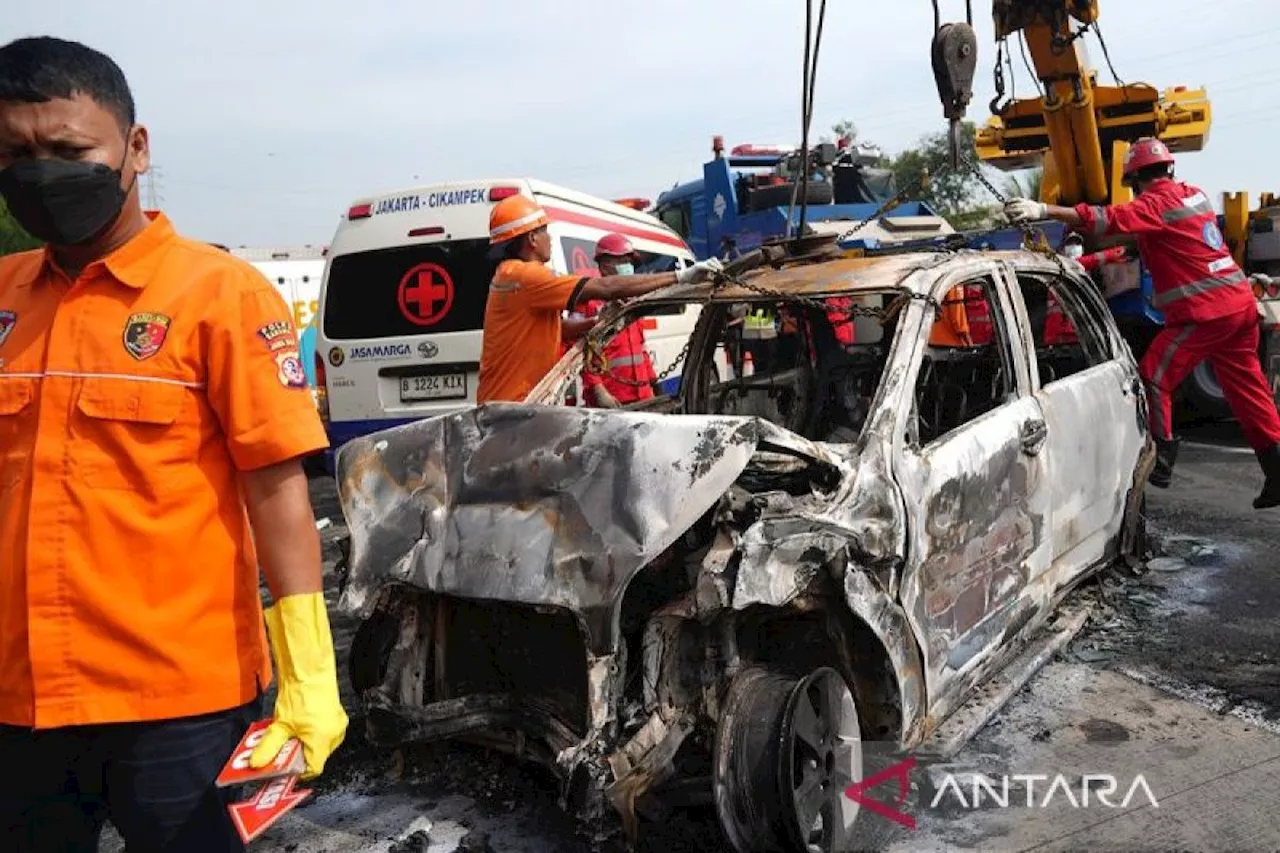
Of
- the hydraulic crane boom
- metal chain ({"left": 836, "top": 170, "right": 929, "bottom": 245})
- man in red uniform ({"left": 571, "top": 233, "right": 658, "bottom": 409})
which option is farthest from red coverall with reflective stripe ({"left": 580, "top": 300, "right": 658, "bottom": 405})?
the hydraulic crane boom

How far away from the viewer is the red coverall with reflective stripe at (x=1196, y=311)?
5594 millimetres

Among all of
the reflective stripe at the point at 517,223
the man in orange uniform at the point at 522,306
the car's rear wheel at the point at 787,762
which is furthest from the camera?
the reflective stripe at the point at 517,223

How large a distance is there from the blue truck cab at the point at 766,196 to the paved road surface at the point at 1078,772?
750cm

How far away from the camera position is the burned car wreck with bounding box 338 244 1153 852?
2771 millimetres

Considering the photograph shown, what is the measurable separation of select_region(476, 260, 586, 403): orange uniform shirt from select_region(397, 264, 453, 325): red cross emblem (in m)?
1.98

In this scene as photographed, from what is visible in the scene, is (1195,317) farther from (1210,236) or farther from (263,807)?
(263,807)

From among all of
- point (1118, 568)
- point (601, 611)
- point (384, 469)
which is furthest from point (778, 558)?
point (1118, 568)

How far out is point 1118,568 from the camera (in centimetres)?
519

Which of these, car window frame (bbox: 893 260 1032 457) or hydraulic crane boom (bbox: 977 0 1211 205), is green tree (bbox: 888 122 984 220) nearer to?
hydraulic crane boom (bbox: 977 0 1211 205)

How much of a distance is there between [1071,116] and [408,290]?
216 inches

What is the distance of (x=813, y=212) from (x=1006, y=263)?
8.10 meters

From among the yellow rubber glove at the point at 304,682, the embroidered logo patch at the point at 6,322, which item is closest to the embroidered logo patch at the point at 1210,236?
the yellow rubber glove at the point at 304,682

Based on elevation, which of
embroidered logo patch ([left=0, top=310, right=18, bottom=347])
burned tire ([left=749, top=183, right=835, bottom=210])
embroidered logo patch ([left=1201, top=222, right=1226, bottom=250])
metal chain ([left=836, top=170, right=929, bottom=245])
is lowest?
embroidered logo patch ([left=1201, top=222, right=1226, bottom=250])

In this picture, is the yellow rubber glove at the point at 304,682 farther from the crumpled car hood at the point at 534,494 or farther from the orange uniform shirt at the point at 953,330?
the orange uniform shirt at the point at 953,330
